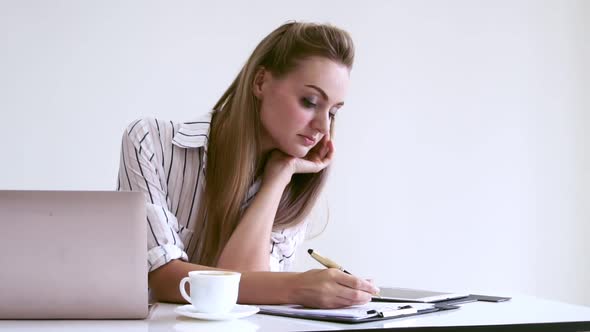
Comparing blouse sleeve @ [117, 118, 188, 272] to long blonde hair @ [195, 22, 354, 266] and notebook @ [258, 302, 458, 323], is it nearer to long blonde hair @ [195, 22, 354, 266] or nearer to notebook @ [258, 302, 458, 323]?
long blonde hair @ [195, 22, 354, 266]

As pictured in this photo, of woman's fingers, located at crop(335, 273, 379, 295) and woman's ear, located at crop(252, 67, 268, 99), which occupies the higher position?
woman's ear, located at crop(252, 67, 268, 99)

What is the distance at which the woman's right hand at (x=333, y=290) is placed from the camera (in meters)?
1.21

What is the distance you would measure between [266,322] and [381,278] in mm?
2010

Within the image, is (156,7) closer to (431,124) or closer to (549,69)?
(431,124)

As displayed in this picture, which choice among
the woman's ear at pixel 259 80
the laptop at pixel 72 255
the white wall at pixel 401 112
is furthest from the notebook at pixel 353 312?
the white wall at pixel 401 112

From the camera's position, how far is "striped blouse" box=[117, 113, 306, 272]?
1.62 metres

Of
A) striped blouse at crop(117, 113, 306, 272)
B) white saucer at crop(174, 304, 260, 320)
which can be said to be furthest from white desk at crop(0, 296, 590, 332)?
striped blouse at crop(117, 113, 306, 272)

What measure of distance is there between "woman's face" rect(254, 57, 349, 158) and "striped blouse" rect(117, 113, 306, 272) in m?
0.16

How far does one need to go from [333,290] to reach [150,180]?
0.59 m

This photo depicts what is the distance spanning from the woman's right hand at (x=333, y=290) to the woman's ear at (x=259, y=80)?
70 centimetres

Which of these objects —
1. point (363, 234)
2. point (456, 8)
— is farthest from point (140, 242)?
point (456, 8)

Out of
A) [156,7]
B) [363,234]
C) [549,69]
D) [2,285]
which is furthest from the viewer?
[549,69]

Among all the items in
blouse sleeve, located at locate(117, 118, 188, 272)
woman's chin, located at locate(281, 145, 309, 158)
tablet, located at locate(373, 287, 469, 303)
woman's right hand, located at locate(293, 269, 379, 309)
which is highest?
woman's chin, located at locate(281, 145, 309, 158)

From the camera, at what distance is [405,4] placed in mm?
3105
